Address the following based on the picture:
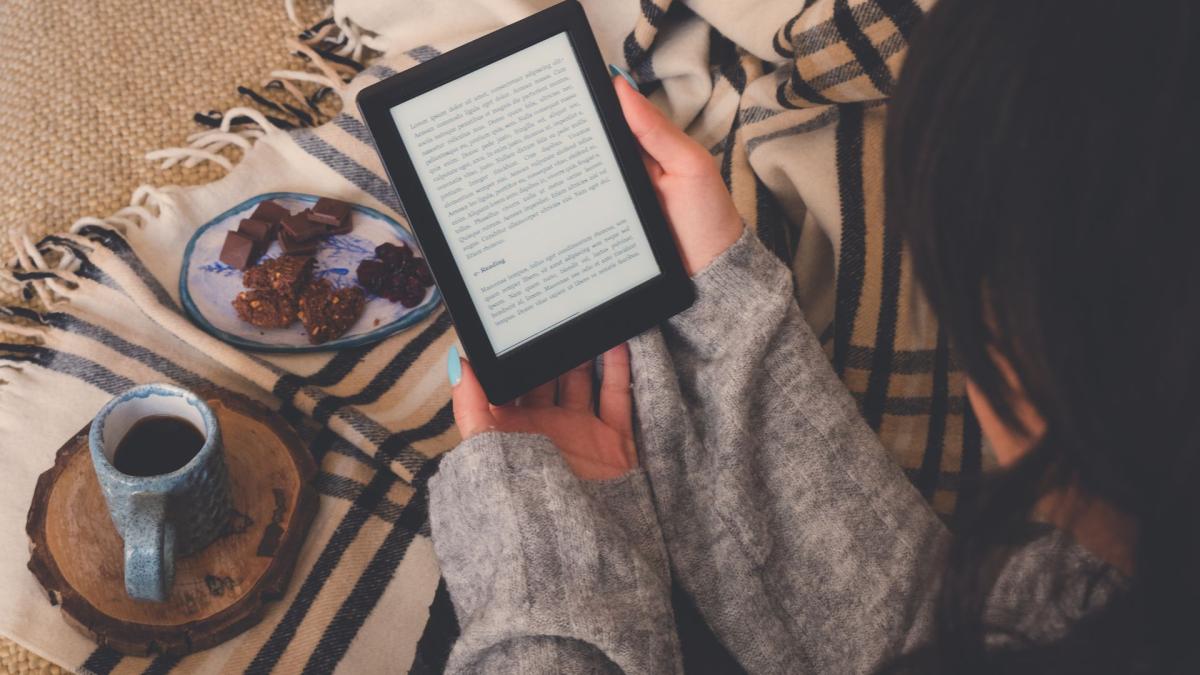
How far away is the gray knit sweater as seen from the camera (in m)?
0.54

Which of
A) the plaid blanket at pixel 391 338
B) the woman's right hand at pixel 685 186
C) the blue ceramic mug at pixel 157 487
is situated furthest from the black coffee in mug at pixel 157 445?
the woman's right hand at pixel 685 186

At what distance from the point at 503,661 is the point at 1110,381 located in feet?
1.18

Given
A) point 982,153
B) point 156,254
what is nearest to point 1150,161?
point 982,153

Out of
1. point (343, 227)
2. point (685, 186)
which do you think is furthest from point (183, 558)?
point (685, 186)

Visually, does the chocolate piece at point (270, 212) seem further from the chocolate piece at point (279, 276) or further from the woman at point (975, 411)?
the woman at point (975, 411)

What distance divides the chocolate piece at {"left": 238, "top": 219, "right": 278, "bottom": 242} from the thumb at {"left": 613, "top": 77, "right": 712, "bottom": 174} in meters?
0.35

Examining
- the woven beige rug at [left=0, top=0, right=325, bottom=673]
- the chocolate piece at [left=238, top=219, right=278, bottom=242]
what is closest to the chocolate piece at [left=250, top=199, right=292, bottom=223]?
the chocolate piece at [left=238, top=219, right=278, bottom=242]

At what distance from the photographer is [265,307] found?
73 cm

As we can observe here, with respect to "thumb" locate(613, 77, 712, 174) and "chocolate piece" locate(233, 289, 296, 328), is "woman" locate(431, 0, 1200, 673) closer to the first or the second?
"thumb" locate(613, 77, 712, 174)

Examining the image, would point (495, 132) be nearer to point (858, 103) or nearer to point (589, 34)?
point (589, 34)

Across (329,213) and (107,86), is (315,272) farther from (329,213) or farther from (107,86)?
(107,86)

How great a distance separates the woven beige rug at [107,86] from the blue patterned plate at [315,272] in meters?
0.11

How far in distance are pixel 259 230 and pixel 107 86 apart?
28 centimetres

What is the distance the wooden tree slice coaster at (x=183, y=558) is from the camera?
0.59m
